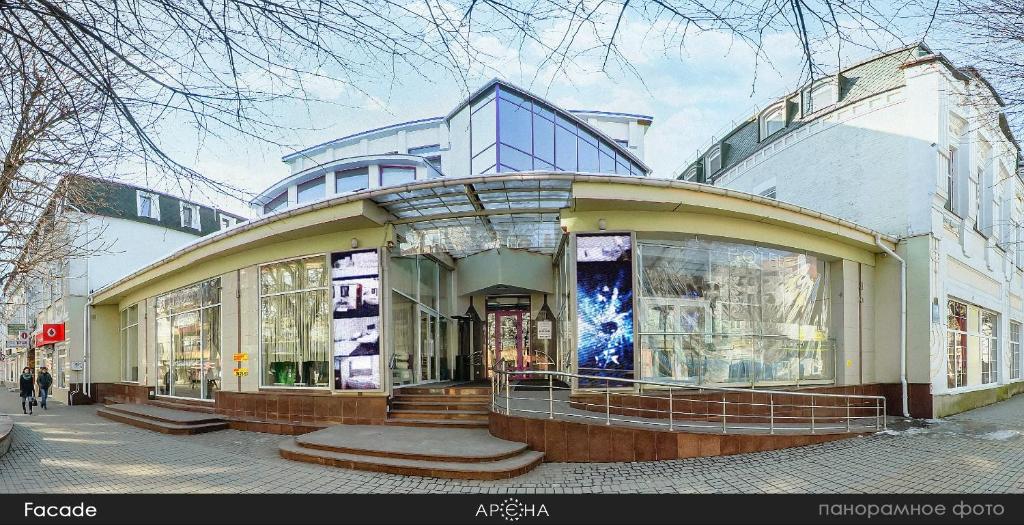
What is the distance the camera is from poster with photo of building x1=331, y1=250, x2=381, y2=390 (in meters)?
11.0

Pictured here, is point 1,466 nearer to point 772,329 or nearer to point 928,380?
point 772,329

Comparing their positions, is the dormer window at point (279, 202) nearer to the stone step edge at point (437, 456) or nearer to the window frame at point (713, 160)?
the window frame at point (713, 160)

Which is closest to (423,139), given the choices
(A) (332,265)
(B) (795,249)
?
(A) (332,265)

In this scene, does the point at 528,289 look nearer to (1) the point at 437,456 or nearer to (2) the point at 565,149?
(2) the point at 565,149

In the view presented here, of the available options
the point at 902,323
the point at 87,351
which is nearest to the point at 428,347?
the point at 902,323

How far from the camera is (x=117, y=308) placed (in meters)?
22.7

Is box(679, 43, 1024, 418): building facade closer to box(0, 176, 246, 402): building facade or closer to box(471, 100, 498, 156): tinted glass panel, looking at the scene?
box(471, 100, 498, 156): tinted glass panel

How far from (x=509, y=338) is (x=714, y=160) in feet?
39.9

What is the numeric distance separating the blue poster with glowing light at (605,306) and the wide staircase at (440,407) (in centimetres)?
223

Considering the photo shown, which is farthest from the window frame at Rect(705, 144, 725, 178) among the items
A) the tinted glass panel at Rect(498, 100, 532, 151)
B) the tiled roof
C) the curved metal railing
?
the curved metal railing

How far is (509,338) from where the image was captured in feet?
59.5

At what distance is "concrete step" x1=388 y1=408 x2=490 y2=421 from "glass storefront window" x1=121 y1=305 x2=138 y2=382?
47.0 feet
